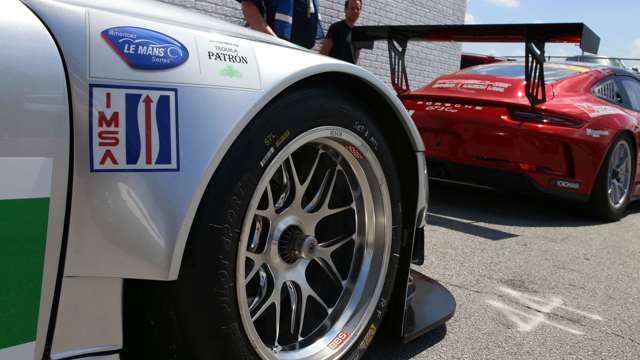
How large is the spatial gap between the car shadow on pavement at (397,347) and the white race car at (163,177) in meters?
0.22

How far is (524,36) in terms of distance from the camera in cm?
378

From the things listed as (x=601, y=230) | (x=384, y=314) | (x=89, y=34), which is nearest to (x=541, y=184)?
(x=601, y=230)

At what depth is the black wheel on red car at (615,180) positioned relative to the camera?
14.6ft

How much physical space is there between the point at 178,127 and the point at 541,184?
357 cm

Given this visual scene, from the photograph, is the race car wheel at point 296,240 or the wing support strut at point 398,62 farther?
the wing support strut at point 398,62

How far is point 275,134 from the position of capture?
4.67ft

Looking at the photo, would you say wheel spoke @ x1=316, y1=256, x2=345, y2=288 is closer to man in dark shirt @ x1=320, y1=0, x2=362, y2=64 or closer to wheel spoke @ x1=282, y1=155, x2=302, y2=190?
wheel spoke @ x1=282, y1=155, x2=302, y2=190

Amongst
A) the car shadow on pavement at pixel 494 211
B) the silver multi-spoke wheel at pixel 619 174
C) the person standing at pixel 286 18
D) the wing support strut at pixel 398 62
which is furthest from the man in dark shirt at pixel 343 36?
the silver multi-spoke wheel at pixel 619 174

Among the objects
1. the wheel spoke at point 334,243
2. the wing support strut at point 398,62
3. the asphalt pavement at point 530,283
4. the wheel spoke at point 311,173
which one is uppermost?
the wing support strut at point 398,62

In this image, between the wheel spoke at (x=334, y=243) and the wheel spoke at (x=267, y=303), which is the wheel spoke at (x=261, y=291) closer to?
the wheel spoke at (x=267, y=303)

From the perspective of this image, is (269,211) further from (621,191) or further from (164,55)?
(621,191)

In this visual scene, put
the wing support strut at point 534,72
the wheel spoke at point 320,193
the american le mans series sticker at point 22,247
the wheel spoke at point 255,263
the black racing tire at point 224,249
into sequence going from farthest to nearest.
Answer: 1. the wing support strut at point 534,72
2. the wheel spoke at point 320,193
3. the wheel spoke at point 255,263
4. the black racing tire at point 224,249
5. the american le mans series sticker at point 22,247

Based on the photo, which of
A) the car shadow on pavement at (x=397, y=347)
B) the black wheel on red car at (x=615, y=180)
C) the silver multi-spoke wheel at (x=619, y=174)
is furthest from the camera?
the silver multi-spoke wheel at (x=619, y=174)

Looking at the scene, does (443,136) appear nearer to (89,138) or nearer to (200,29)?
(200,29)
